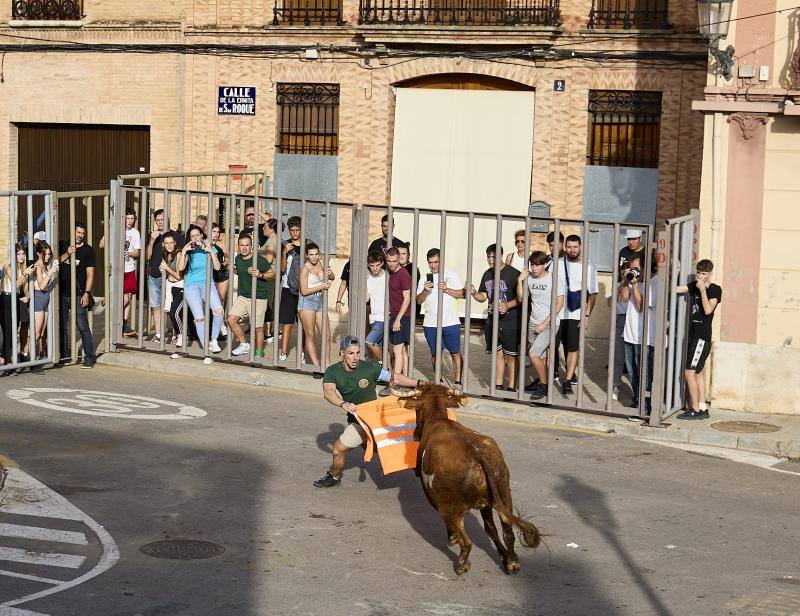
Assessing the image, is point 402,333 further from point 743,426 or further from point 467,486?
point 467,486

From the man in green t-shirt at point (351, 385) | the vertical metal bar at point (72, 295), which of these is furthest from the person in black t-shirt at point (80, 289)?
the man in green t-shirt at point (351, 385)

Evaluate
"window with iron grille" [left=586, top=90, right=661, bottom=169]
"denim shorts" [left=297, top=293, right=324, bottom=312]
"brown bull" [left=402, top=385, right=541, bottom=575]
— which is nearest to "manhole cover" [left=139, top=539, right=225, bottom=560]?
"brown bull" [left=402, top=385, right=541, bottom=575]

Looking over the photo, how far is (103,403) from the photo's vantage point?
16328 millimetres

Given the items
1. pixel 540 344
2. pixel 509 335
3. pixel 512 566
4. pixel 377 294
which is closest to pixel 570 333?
pixel 540 344

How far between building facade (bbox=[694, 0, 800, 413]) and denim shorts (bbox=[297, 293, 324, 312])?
4830 mm

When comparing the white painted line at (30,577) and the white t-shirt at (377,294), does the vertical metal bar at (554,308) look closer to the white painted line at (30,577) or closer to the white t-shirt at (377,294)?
the white t-shirt at (377,294)

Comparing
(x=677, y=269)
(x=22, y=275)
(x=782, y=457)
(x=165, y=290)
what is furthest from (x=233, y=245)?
(x=782, y=457)

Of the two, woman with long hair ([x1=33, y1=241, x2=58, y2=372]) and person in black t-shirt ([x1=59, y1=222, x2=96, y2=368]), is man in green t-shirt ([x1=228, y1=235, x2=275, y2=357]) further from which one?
woman with long hair ([x1=33, y1=241, x2=58, y2=372])

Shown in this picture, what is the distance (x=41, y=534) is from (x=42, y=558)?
2.24 feet

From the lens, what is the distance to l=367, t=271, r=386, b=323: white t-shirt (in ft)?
56.3

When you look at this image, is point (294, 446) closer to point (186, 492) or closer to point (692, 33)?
point (186, 492)

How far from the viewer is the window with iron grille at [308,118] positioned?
2372 centimetres

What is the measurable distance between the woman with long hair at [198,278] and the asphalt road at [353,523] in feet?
8.65

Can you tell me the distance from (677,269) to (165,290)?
7.27 meters
